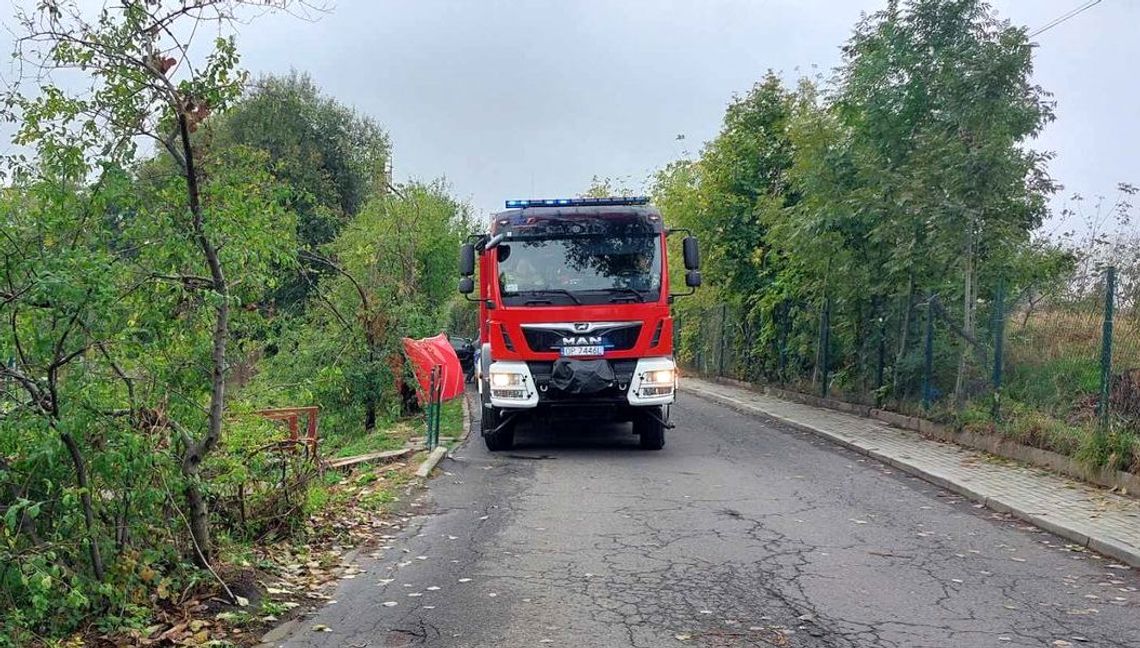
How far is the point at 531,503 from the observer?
9391mm

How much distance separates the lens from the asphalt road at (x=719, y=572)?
18.0 ft

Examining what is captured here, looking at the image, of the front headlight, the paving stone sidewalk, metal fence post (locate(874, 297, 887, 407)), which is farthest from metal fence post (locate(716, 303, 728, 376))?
the front headlight

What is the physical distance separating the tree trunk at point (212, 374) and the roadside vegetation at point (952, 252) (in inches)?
347

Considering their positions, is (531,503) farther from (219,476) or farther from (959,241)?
(959,241)

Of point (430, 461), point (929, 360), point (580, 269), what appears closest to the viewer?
point (430, 461)

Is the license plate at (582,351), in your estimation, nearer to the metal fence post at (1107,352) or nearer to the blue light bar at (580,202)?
the blue light bar at (580,202)

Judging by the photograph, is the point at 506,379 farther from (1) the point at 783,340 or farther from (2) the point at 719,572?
(1) the point at 783,340

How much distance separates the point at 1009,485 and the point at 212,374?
27.2ft

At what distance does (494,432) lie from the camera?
12938 millimetres

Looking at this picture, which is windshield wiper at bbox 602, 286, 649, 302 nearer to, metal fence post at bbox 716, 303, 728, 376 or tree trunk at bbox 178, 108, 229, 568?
tree trunk at bbox 178, 108, 229, 568

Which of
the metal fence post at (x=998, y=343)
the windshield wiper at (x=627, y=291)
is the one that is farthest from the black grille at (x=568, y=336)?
the metal fence post at (x=998, y=343)

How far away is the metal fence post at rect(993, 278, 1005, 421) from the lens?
12492mm

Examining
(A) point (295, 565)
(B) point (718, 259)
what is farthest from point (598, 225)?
(B) point (718, 259)

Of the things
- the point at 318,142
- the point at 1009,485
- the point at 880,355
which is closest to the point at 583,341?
the point at 1009,485
